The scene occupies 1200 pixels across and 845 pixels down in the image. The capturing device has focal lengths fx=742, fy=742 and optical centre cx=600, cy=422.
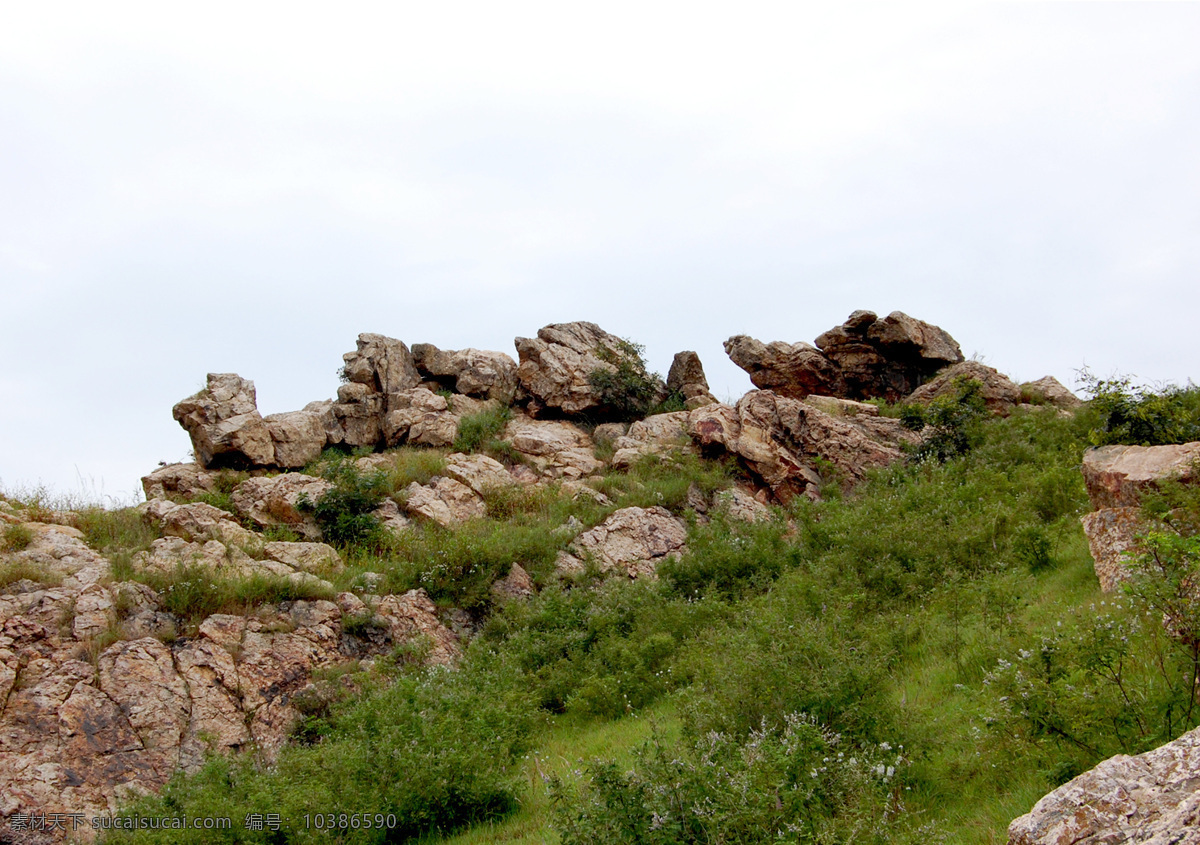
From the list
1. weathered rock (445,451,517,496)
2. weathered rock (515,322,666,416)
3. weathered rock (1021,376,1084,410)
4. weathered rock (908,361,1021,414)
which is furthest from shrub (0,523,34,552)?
weathered rock (1021,376,1084,410)

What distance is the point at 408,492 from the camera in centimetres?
1595

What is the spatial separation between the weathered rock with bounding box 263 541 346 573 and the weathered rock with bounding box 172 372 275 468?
5.68 meters

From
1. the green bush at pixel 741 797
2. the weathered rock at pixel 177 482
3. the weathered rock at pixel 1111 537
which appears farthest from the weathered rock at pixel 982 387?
the weathered rock at pixel 177 482

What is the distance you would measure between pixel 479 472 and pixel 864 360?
43.3 feet

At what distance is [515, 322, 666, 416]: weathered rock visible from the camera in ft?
72.7

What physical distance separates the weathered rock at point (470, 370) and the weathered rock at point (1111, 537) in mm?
16556

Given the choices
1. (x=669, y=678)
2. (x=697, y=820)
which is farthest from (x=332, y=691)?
(x=697, y=820)

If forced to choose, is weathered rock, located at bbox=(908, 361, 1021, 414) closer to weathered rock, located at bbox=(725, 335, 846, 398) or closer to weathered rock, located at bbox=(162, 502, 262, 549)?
weathered rock, located at bbox=(725, 335, 846, 398)

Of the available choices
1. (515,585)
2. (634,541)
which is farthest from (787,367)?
(515,585)

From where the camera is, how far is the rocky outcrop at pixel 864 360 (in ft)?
76.5

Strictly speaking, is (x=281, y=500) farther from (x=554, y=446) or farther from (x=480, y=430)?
(x=554, y=446)

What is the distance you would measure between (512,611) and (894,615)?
19.9ft

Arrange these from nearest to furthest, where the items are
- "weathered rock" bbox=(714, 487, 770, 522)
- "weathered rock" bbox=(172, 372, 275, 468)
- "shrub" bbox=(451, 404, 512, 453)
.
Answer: "weathered rock" bbox=(714, 487, 770, 522) → "weathered rock" bbox=(172, 372, 275, 468) → "shrub" bbox=(451, 404, 512, 453)

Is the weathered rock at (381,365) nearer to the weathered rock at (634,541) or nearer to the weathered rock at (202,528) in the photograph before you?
the weathered rock at (202,528)
